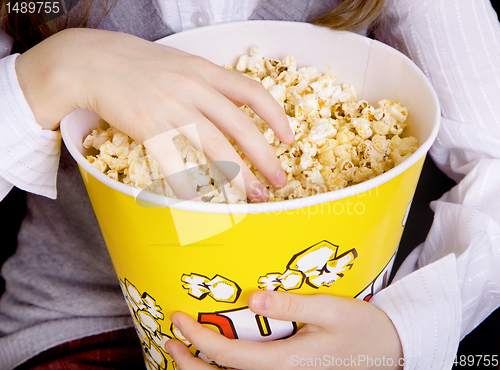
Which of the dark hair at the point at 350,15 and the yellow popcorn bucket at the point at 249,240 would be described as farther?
the dark hair at the point at 350,15

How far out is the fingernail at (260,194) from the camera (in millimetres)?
452

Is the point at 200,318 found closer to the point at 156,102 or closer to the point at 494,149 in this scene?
the point at 156,102

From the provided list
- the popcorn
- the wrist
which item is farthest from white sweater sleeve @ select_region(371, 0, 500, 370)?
the wrist

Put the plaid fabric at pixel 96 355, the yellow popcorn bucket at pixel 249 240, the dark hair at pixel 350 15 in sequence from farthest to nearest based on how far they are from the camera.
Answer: the plaid fabric at pixel 96 355, the dark hair at pixel 350 15, the yellow popcorn bucket at pixel 249 240

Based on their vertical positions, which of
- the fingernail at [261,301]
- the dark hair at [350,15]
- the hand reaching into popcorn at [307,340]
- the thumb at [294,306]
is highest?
the dark hair at [350,15]

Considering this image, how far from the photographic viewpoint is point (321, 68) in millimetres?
673

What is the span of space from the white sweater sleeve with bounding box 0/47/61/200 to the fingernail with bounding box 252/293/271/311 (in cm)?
35

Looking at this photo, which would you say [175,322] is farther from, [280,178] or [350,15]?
[350,15]

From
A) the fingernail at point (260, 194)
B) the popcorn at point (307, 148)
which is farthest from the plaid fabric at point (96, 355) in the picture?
the fingernail at point (260, 194)

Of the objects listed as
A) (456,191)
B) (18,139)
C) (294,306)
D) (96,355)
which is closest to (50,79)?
(18,139)

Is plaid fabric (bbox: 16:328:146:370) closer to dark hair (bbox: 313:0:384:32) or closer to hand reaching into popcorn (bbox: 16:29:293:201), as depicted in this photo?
hand reaching into popcorn (bbox: 16:29:293:201)

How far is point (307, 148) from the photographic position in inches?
21.1

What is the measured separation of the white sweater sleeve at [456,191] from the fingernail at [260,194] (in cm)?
25

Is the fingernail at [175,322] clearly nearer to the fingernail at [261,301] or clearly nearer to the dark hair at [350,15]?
the fingernail at [261,301]
